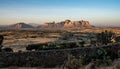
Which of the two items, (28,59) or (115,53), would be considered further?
(115,53)

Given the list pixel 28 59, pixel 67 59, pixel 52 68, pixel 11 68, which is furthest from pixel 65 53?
pixel 11 68

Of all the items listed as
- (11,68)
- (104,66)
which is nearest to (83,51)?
(104,66)

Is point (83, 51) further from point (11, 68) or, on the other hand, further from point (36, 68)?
point (11, 68)

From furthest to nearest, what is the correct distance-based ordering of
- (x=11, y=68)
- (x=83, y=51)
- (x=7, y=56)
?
1. (x=83, y=51)
2. (x=7, y=56)
3. (x=11, y=68)

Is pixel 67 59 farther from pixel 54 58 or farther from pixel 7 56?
pixel 7 56

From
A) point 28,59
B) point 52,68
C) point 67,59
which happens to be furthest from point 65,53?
point 28,59

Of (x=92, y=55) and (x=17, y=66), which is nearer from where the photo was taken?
(x=17, y=66)

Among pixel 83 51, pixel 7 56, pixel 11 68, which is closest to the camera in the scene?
pixel 11 68
